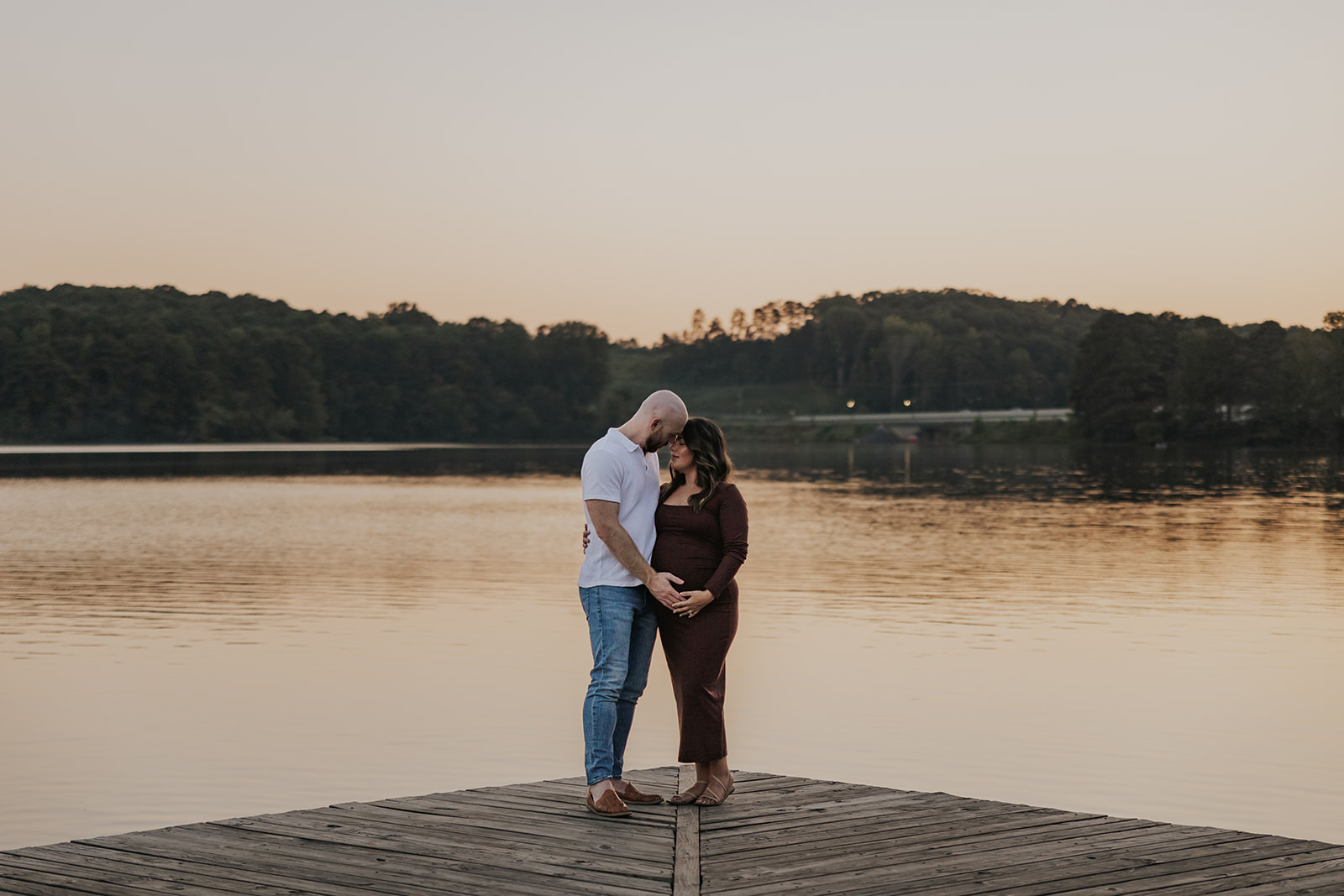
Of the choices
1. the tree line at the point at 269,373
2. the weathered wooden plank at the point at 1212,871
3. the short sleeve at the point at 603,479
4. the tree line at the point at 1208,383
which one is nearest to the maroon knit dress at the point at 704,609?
the short sleeve at the point at 603,479

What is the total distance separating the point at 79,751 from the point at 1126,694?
866 centimetres

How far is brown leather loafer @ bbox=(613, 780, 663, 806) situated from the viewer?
17.9 feet

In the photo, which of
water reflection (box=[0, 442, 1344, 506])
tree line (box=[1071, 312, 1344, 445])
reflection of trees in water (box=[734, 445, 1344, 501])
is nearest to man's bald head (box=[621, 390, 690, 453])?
water reflection (box=[0, 442, 1344, 506])

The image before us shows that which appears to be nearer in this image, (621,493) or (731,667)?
(621,493)

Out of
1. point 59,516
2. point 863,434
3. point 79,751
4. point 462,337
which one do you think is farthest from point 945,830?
point 462,337

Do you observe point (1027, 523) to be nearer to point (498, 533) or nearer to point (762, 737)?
point (498, 533)

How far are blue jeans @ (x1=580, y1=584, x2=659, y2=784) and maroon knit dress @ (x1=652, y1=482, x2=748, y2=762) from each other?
0.46 ft

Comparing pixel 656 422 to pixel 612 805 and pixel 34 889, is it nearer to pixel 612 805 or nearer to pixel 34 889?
pixel 612 805

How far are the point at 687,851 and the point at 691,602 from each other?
0.99 m

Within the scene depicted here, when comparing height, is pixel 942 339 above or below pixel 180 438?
above

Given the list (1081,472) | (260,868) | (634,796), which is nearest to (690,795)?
(634,796)

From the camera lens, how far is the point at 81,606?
16141 millimetres

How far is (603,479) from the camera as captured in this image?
5.09m

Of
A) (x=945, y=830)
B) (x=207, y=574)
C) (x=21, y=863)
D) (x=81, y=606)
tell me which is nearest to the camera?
(x=21, y=863)
